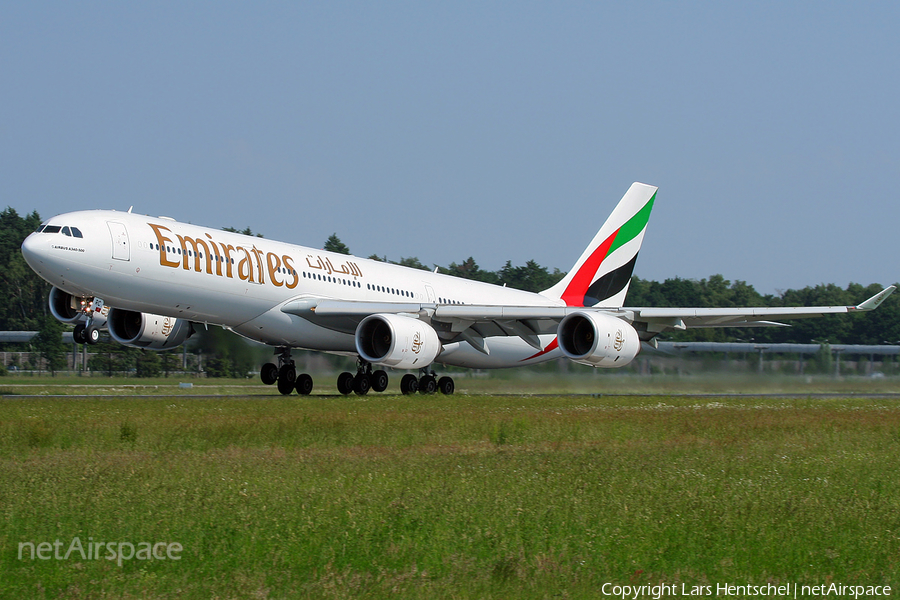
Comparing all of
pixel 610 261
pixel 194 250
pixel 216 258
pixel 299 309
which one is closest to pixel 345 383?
pixel 299 309

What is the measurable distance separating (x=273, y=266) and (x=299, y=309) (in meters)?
1.24

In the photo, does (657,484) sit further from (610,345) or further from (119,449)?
(610,345)

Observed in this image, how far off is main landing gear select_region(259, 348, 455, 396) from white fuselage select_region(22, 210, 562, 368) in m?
0.86

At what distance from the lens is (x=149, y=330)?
78.2 feet

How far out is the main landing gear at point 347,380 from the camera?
950 inches

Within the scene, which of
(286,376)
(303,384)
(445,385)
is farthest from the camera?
(445,385)

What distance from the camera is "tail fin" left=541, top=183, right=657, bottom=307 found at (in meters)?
31.2

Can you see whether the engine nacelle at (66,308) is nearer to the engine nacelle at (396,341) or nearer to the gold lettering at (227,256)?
the gold lettering at (227,256)

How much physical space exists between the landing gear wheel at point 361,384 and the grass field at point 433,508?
31.9ft

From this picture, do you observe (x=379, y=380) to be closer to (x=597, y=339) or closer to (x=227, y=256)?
(x=227, y=256)

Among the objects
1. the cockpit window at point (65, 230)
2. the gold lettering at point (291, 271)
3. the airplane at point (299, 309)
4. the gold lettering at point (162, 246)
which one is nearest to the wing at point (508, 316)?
the airplane at point (299, 309)

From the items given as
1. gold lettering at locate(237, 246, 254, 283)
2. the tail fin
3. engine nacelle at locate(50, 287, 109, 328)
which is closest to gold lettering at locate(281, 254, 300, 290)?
gold lettering at locate(237, 246, 254, 283)

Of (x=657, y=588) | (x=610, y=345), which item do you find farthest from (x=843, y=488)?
(x=610, y=345)

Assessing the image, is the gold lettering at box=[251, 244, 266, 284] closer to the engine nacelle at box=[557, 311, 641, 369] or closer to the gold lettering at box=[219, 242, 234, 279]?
the gold lettering at box=[219, 242, 234, 279]
